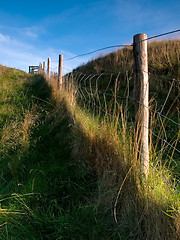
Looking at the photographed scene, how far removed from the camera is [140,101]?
1822mm

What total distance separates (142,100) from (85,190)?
47.2 inches

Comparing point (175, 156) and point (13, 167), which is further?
point (175, 156)

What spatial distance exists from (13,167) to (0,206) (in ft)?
2.49

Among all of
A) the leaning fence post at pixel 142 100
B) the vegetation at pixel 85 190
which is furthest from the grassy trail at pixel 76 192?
the leaning fence post at pixel 142 100

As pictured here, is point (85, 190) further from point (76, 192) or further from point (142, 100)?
point (142, 100)

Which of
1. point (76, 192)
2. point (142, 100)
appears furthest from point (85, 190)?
point (142, 100)

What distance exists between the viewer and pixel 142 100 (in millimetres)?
1807

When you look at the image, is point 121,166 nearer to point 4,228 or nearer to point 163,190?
point 163,190

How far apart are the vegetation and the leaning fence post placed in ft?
0.32

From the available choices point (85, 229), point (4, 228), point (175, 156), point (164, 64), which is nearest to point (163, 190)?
point (85, 229)

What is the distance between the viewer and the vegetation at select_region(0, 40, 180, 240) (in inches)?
58.9

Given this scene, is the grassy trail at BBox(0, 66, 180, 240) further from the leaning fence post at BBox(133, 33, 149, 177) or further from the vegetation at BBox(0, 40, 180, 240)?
the leaning fence post at BBox(133, 33, 149, 177)

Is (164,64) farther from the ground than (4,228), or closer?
farther from the ground

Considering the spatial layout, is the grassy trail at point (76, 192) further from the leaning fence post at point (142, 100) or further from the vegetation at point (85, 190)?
the leaning fence post at point (142, 100)
